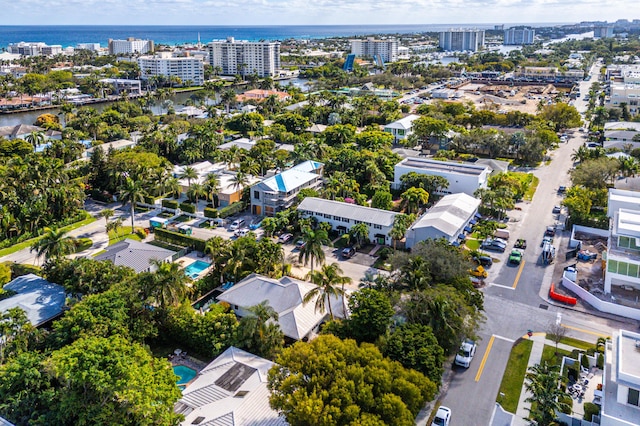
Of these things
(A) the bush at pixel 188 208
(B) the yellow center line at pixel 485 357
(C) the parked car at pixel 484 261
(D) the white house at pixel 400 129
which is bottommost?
(B) the yellow center line at pixel 485 357

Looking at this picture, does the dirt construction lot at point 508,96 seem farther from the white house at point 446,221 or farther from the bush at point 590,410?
the bush at point 590,410

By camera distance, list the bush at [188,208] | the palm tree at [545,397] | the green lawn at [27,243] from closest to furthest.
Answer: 1. the palm tree at [545,397]
2. the green lawn at [27,243]
3. the bush at [188,208]

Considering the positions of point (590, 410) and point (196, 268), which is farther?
point (196, 268)

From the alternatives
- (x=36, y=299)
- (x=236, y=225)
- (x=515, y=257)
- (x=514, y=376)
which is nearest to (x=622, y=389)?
(x=514, y=376)

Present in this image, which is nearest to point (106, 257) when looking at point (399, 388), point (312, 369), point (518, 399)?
point (312, 369)

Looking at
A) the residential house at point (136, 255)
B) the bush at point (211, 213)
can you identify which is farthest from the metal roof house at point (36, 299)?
the bush at point (211, 213)

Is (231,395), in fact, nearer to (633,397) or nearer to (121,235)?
(633,397)

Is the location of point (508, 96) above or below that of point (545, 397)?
above

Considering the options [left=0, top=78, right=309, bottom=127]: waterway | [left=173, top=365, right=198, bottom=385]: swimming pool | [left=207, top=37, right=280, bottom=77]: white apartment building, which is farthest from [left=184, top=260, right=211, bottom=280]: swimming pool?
[left=207, top=37, right=280, bottom=77]: white apartment building
